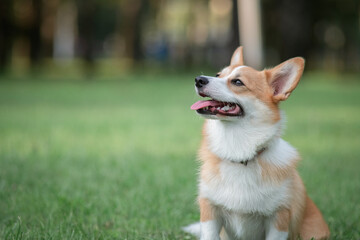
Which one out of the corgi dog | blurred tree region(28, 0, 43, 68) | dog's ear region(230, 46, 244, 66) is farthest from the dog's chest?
blurred tree region(28, 0, 43, 68)

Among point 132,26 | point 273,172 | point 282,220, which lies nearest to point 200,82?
point 273,172

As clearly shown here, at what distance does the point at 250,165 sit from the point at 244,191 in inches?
8.3

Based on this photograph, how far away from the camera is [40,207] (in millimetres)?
4332

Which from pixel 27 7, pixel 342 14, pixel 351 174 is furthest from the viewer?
pixel 342 14

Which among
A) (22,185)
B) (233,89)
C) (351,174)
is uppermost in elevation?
(233,89)

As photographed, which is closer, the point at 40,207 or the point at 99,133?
the point at 40,207

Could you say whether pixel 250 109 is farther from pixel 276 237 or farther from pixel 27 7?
pixel 27 7

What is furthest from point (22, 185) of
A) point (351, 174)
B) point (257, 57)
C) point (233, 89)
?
point (257, 57)

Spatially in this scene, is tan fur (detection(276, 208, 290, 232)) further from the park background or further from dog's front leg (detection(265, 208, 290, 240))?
the park background

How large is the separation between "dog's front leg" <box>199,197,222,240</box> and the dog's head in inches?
25.5

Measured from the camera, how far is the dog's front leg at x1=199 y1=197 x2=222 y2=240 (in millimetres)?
3357

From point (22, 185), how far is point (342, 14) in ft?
113

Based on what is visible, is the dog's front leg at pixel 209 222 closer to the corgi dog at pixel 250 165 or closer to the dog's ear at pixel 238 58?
the corgi dog at pixel 250 165

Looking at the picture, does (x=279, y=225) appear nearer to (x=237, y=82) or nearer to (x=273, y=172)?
(x=273, y=172)
